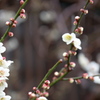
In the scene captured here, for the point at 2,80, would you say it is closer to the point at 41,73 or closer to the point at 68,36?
the point at 68,36

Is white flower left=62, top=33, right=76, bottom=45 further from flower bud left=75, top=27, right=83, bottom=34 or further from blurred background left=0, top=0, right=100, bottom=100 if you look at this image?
blurred background left=0, top=0, right=100, bottom=100

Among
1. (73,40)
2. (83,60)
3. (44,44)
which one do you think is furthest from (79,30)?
(44,44)

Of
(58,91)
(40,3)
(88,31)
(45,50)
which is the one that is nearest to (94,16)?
(88,31)

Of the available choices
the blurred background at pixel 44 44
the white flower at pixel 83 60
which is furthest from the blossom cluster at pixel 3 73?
the blurred background at pixel 44 44

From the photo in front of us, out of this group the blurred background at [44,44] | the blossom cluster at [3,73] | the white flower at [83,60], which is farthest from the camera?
the blurred background at [44,44]

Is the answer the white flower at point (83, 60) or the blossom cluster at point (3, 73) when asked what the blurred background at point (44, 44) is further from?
the blossom cluster at point (3, 73)

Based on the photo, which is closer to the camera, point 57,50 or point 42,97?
Result: point 42,97

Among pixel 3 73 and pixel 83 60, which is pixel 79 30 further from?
pixel 83 60

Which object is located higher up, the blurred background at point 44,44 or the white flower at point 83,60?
the blurred background at point 44,44
